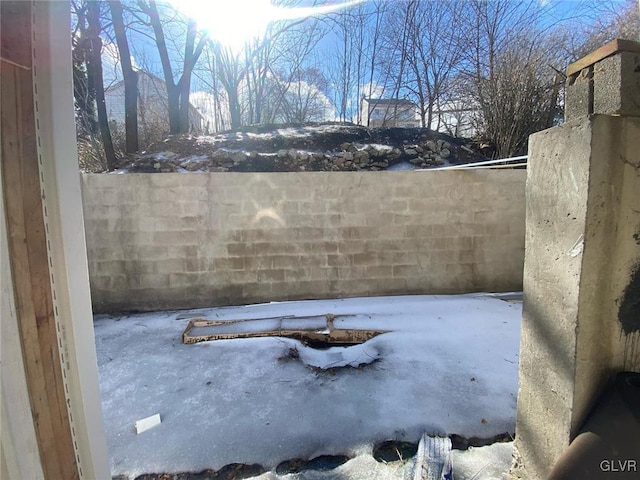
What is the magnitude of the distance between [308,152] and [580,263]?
237 inches

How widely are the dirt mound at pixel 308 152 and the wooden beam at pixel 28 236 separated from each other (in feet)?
17.8

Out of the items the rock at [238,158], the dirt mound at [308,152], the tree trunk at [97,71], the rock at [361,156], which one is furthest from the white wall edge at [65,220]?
the tree trunk at [97,71]

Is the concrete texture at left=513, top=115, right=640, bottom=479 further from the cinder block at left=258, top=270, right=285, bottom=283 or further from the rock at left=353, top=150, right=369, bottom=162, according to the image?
the rock at left=353, top=150, right=369, bottom=162

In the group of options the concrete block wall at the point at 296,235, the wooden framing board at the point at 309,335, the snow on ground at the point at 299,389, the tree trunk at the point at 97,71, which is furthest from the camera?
the tree trunk at the point at 97,71

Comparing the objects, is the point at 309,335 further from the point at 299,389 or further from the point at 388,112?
the point at 388,112

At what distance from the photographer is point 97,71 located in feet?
26.2

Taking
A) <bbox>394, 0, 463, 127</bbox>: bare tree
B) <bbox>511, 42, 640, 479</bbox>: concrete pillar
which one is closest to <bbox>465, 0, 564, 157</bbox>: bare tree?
<bbox>394, 0, 463, 127</bbox>: bare tree

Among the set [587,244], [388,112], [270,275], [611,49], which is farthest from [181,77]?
[587,244]

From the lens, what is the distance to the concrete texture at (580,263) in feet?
3.51

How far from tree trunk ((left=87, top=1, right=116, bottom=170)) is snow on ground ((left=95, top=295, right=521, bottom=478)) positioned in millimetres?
5731

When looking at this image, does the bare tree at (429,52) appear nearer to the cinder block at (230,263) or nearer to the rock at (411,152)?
the rock at (411,152)

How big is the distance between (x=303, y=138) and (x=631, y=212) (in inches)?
272

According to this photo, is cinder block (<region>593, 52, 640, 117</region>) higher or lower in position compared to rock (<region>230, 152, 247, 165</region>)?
lower

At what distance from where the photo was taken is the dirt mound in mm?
6246
